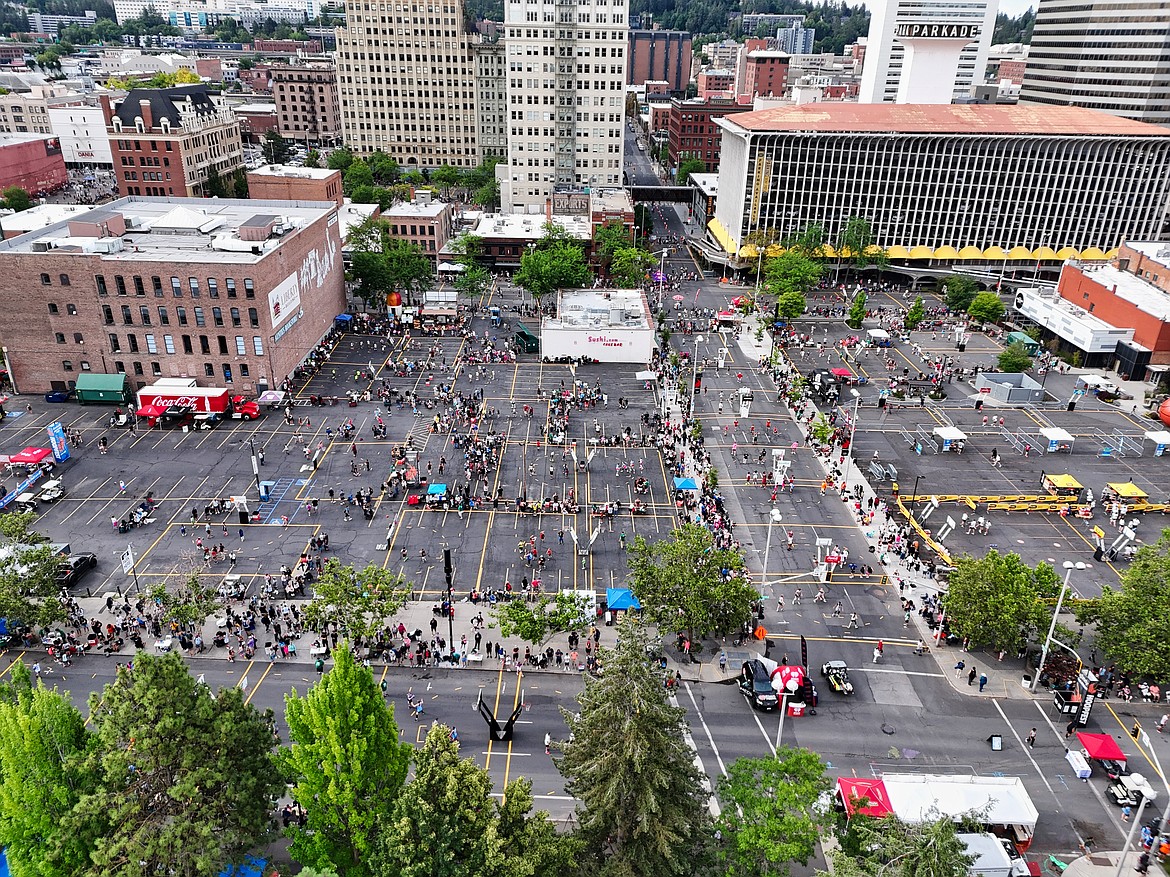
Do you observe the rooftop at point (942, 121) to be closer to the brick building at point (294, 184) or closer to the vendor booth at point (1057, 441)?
the vendor booth at point (1057, 441)

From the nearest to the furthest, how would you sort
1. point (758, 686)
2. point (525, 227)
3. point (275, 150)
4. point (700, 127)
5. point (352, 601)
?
1. point (352, 601)
2. point (758, 686)
3. point (525, 227)
4. point (275, 150)
5. point (700, 127)

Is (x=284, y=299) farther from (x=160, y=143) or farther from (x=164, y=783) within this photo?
(x=160, y=143)

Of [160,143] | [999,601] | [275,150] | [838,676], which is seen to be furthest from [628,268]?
[275,150]

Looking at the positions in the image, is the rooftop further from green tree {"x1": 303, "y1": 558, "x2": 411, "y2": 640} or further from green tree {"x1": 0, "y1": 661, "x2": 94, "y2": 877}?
green tree {"x1": 0, "y1": 661, "x2": 94, "y2": 877}

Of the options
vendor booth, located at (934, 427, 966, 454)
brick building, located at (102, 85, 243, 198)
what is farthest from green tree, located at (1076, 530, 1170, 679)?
brick building, located at (102, 85, 243, 198)

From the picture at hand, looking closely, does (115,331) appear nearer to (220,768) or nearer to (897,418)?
(220,768)
